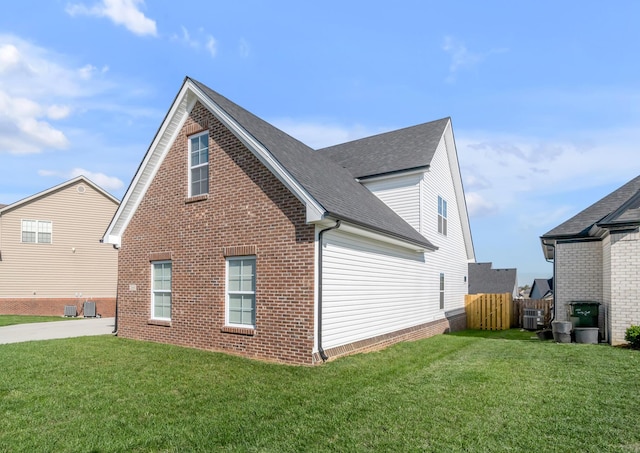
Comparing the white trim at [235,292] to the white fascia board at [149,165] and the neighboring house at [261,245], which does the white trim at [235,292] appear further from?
the white fascia board at [149,165]

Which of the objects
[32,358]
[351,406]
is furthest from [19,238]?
[351,406]

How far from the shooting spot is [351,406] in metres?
6.18

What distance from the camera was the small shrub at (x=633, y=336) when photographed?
11.0 metres

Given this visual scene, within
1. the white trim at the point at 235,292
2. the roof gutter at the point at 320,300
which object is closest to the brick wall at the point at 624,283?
the roof gutter at the point at 320,300

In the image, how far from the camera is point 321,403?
6.32 meters

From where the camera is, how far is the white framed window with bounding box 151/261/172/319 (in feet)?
40.4

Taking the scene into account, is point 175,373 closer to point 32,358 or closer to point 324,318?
point 324,318

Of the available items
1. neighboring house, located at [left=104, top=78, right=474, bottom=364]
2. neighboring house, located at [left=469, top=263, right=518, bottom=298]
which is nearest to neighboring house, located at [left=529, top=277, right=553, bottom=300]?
neighboring house, located at [left=469, top=263, right=518, bottom=298]

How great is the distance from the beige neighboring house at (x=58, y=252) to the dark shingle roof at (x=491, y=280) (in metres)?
36.3

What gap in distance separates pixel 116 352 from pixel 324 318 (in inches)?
218

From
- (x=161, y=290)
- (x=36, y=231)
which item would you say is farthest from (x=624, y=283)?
(x=36, y=231)

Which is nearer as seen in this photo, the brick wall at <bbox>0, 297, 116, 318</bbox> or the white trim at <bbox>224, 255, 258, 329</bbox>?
the white trim at <bbox>224, 255, 258, 329</bbox>

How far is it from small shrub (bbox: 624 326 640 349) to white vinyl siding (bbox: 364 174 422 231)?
22.2ft

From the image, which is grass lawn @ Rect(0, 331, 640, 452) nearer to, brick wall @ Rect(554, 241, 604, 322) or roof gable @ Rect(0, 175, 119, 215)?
brick wall @ Rect(554, 241, 604, 322)
